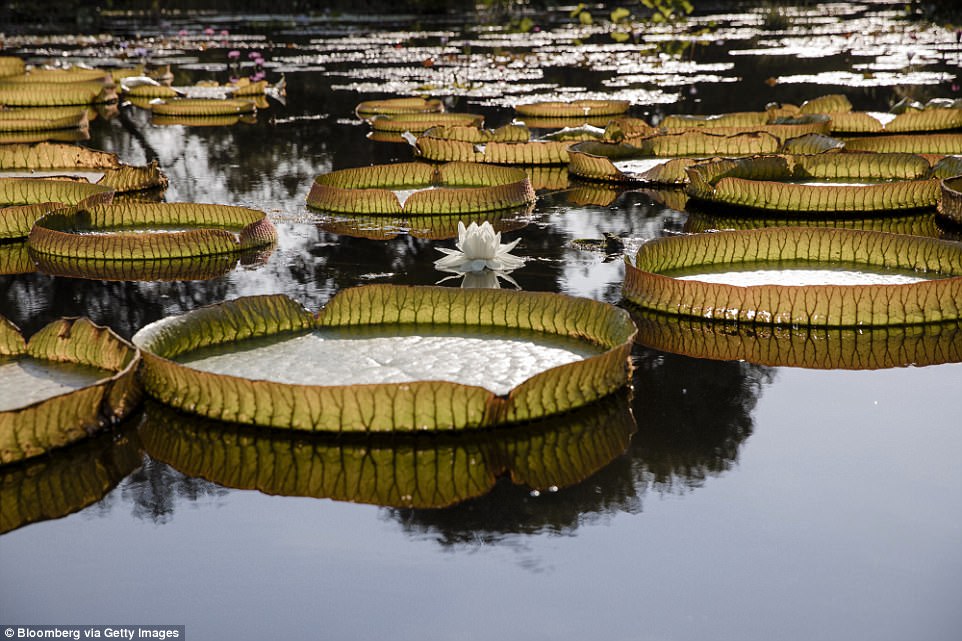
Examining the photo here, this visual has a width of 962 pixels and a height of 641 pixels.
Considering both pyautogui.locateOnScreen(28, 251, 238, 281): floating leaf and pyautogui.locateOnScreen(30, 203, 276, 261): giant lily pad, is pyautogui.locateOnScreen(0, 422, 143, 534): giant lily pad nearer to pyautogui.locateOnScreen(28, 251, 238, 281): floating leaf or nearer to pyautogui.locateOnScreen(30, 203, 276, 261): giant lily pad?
pyautogui.locateOnScreen(28, 251, 238, 281): floating leaf

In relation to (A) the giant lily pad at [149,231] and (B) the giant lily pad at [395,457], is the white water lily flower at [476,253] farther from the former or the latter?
(B) the giant lily pad at [395,457]

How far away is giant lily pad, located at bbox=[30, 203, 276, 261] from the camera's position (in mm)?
7586

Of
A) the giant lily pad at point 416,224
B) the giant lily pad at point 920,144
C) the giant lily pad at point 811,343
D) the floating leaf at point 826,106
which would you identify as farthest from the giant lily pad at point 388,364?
the floating leaf at point 826,106

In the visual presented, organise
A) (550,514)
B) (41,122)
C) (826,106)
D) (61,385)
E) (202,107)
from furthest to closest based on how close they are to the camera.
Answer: (202,107) → (41,122) → (826,106) → (61,385) → (550,514)

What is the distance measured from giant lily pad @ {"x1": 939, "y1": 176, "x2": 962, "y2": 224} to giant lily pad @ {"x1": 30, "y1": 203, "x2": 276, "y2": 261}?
185 inches

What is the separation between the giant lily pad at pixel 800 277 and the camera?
18.8 ft

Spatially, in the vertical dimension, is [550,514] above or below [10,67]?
below

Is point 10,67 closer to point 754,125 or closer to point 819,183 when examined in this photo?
point 754,125

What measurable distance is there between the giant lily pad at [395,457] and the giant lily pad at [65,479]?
124 millimetres

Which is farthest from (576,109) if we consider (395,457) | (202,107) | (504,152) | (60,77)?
(395,457)

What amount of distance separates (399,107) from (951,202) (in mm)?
8609

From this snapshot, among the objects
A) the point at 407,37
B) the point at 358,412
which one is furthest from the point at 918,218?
the point at 407,37

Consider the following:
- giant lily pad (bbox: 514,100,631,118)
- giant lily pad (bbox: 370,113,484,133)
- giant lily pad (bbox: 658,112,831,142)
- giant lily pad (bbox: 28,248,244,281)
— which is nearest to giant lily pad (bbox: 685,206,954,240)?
giant lily pad (bbox: 658,112,831,142)

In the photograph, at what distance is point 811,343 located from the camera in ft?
18.3
